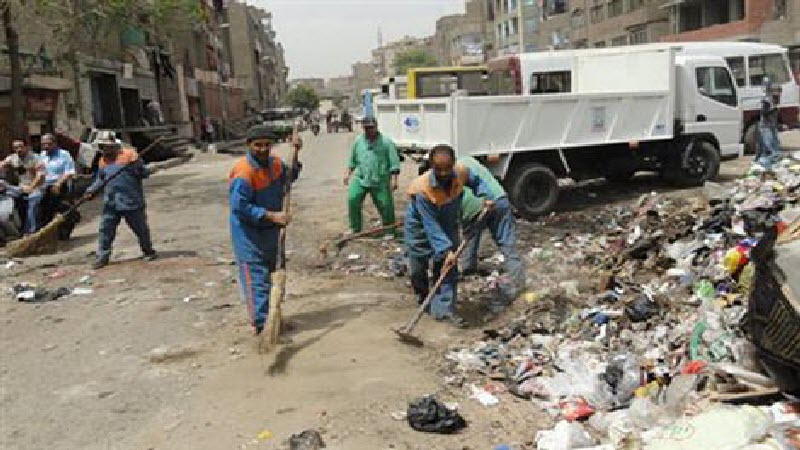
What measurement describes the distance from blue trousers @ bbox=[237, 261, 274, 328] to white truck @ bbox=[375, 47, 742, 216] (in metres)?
4.45

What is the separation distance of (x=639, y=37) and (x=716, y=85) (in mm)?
38551

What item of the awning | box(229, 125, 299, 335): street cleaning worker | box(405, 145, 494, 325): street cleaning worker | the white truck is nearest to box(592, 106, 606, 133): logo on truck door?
the white truck

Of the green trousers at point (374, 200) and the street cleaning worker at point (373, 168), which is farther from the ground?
the street cleaning worker at point (373, 168)

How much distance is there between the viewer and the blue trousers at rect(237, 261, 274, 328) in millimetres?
5723

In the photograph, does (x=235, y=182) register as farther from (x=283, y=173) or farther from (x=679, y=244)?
(x=679, y=244)

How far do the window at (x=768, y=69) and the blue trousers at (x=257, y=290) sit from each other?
1204 centimetres

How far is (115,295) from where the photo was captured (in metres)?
7.43

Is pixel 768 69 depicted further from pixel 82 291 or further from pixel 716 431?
pixel 716 431

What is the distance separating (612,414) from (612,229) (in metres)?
5.41

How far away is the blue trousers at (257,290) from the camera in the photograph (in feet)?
Result: 18.8

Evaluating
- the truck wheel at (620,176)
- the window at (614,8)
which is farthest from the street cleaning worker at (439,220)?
the window at (614,8)

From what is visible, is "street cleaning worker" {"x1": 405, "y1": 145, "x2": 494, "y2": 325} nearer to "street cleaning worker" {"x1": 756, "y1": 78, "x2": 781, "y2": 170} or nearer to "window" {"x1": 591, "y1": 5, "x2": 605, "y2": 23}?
"street cleaning worker" {"x1": 756, "y1": 78, "x2": 781, "y2": 170}

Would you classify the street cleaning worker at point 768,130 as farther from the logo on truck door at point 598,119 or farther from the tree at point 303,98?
the tree at point 303,98

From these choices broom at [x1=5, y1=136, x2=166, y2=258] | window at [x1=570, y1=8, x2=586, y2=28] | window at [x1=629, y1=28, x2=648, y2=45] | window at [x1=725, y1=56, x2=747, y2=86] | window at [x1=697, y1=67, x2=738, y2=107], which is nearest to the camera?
broom at [x1=5, y1=136, x2=166, y2=258]
